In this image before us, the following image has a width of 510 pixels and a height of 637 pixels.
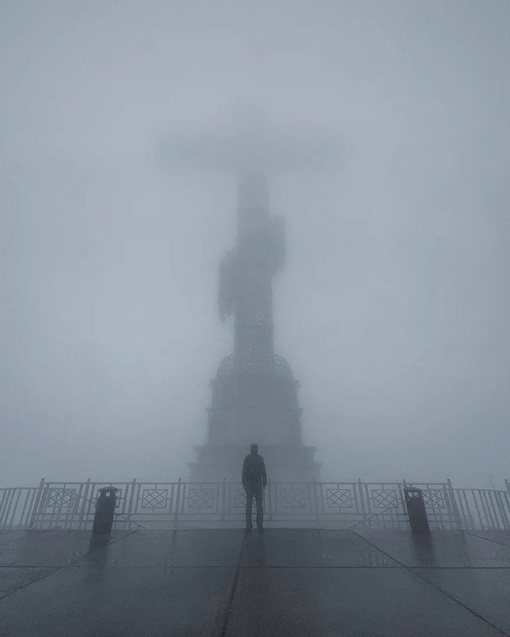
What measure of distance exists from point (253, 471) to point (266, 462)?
997 cm

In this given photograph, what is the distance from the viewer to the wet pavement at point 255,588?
3266mm

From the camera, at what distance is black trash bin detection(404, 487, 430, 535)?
930 centimetres

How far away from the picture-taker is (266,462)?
1914 centimetres

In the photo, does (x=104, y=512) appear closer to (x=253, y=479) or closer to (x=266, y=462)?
(x=253, y=479)

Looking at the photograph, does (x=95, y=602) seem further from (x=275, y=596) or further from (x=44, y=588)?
(x=275, y=596)

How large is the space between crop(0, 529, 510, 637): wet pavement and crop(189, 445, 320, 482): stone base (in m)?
11.8

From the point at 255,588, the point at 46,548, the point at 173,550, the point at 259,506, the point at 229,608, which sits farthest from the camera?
the point at 259,506

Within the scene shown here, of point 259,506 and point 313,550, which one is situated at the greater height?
point 259,506

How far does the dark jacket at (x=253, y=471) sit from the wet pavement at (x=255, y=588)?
1.95m

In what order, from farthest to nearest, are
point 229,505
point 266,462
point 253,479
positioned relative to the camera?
point 266,462, point 229,505, point 253,479

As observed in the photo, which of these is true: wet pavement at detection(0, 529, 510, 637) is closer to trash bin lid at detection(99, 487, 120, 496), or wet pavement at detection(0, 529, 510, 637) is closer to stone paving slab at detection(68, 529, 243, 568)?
stone paving slab at detection(68, 529, 243, 568)

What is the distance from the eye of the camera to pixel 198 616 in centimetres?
346

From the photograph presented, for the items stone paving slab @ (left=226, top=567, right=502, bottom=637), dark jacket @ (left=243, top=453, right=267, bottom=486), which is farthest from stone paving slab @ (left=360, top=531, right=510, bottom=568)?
dark jacket @ (left=243, top=453, right=267, bottom=486)

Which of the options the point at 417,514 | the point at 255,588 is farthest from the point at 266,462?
the point at 255,588
